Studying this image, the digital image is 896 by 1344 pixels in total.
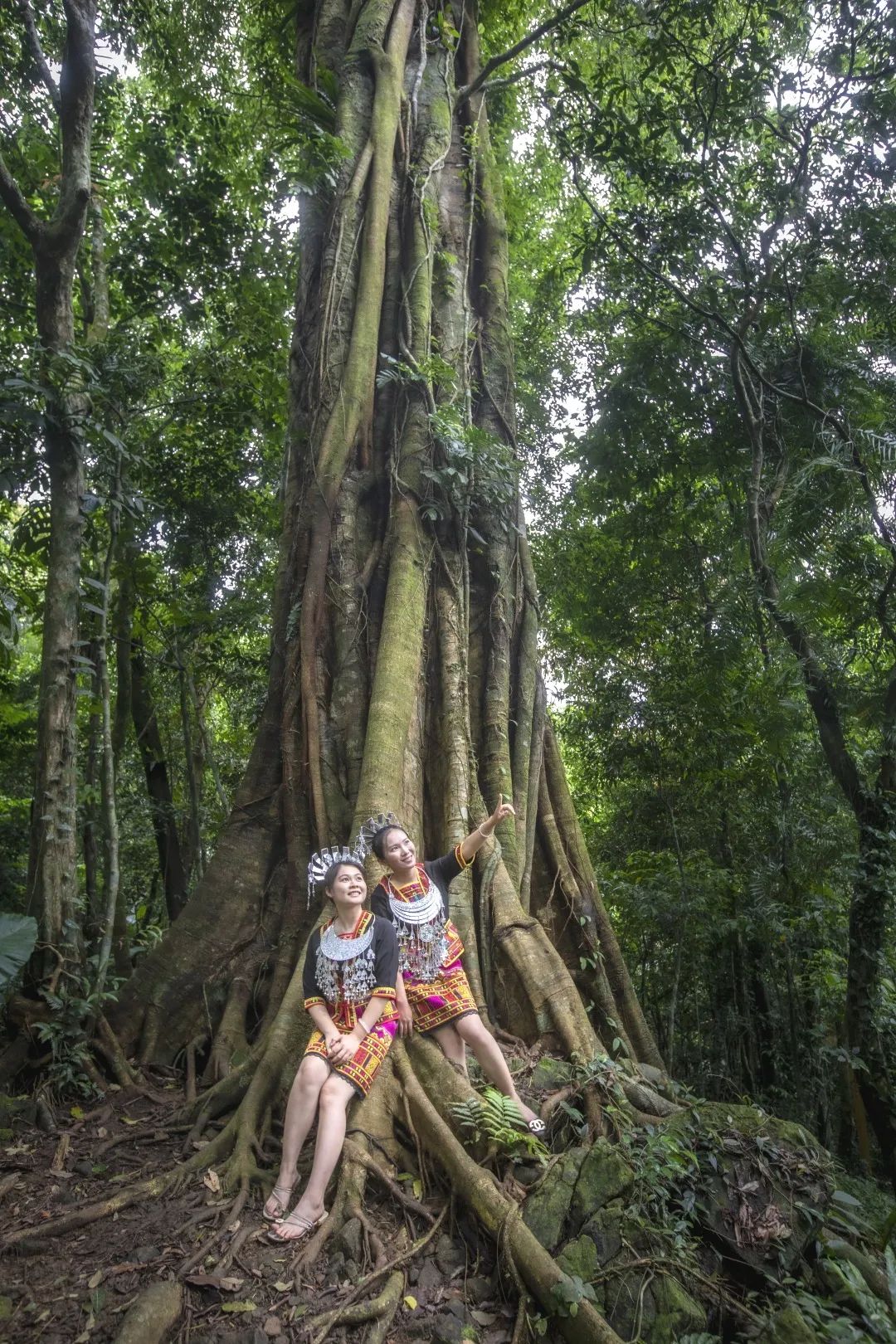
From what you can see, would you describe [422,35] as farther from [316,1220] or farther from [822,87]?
[316,1220]

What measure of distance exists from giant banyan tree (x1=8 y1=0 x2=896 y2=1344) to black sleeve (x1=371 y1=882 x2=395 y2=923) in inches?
23.5

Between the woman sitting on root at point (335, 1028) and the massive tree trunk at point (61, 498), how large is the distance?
1.62 meters

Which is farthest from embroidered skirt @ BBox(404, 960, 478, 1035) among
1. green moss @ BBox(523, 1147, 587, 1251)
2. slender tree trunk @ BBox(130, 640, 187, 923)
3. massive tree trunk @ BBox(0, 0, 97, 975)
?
slender tree trunk @ BBox(130, 640, 187, 923)

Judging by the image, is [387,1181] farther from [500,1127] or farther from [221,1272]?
[221,1272]

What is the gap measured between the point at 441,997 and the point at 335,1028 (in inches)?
19.9

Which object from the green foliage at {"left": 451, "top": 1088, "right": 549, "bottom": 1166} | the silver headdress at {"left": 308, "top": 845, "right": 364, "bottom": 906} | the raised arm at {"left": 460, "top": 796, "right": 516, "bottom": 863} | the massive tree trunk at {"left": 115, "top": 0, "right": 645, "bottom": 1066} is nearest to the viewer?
the green foliage at {"left": 451, "top": 1088, "right": 549, "bottom": 1166}

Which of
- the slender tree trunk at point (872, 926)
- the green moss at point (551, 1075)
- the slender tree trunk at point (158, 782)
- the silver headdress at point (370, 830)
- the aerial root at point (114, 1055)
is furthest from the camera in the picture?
the slender tree trunk at point (158, 782)

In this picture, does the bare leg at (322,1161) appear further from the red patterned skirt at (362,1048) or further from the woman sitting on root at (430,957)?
the woman sitting on root at (430,957)

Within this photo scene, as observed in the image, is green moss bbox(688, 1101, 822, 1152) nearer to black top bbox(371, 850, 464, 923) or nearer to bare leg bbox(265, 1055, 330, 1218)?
black top bbox(371, 850, 464, 923)

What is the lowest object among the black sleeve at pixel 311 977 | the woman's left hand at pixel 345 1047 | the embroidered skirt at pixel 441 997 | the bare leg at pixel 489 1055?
the bare leg at pixel 489 1055

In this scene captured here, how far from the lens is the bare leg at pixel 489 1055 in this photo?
3.41 metres

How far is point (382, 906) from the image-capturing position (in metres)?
3.49

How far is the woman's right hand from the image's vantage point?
3352 mm

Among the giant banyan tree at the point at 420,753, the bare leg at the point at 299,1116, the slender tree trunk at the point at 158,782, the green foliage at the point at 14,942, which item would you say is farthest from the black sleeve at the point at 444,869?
the slender tree trunk at the point at 158,782
